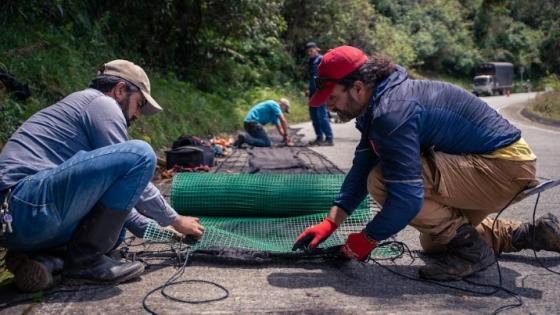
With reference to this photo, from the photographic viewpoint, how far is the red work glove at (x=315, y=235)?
9.29ft

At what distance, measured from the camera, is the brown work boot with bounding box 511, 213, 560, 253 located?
2.94 metres

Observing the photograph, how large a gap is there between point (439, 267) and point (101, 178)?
1.69m

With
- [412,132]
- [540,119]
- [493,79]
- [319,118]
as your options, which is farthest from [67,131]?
[493,79]

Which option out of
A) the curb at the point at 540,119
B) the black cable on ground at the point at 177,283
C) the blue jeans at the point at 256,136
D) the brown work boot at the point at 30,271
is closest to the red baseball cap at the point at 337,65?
the black cable on ground at the point at 177,283

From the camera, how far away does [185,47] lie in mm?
13758

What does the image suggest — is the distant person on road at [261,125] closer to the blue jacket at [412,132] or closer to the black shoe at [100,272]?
the blue jacket at [412,132]

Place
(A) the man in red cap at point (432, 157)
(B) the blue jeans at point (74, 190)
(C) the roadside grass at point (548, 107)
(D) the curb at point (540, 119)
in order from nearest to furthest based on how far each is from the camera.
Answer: (B) the blue jeans at point (74, 190) < (A) the man in red cap at point (432, 157) < (D) the curb at point (540, 119) < (C) the roadside grass at point (548, 107)

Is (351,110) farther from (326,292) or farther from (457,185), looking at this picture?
(326,292)

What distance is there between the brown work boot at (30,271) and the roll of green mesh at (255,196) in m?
1.27

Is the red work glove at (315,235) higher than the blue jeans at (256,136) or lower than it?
higher

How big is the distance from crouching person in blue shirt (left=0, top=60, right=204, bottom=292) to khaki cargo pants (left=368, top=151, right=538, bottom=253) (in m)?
1.22

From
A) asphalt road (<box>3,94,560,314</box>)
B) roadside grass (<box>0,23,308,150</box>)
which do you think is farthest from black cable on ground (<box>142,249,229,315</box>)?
roadside grass (<box>0,23,308,150</box>)

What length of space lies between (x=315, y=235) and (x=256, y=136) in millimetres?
6469

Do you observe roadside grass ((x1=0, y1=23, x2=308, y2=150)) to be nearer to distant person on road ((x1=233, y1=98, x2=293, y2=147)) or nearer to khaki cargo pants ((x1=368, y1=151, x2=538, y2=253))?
distant person on road ((x1=233, y1=98, x2=293, y2=147))
